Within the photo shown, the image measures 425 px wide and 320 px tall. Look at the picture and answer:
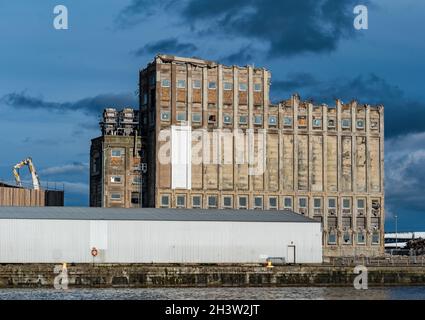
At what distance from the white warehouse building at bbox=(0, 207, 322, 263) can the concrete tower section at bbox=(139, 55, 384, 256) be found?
18.9 m

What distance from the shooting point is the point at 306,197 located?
11875cm

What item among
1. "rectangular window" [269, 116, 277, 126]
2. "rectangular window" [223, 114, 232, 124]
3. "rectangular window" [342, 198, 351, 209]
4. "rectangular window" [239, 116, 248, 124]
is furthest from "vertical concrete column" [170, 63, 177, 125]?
"rectangular window" [342, 198, 351, 209]

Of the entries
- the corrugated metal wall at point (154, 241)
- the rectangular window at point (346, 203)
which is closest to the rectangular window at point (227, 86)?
the rectangular window at point (346, 203)

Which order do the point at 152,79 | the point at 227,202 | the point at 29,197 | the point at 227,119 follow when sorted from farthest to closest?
the point at 152,79 < the point at 227,119 < the point at 227,202 < the point at 29,197

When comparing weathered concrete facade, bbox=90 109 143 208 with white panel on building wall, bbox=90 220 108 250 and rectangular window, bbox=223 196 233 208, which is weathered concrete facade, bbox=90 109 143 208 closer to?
rectangular window, bbox=223 196 233 208

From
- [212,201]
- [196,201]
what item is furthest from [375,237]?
[196,201]

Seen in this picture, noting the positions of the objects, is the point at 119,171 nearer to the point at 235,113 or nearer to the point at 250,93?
the point at 235,113

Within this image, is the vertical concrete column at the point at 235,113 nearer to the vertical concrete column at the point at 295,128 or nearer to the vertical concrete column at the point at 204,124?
the vertical concrete column at the point at 204,124

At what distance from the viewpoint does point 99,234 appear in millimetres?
86750

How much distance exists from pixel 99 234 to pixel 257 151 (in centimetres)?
3556

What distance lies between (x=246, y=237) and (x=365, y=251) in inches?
1323

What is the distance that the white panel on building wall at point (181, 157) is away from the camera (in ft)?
373

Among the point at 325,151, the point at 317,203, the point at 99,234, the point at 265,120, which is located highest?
the point at 265,120
